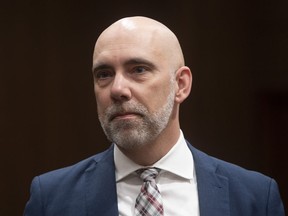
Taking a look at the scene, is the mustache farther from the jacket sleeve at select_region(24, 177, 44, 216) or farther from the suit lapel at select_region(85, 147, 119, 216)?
the jacket sleeve at select_region(24, 177, 44, 216)

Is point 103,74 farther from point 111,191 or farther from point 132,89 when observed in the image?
point 111,191

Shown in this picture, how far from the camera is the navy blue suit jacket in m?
1.60

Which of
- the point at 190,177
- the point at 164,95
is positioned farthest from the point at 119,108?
the point at 190,177

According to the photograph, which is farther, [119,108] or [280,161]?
[280,161]

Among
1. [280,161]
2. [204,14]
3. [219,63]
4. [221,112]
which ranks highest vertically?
[204,14]

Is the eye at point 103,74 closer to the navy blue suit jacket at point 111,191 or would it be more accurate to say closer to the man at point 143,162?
the man at point 143,162

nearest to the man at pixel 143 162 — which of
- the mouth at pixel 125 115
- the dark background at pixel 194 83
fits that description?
the mouth at pixel 125 115

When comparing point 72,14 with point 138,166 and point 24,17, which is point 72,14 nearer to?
point 24,17

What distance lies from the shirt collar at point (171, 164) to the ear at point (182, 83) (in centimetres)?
13

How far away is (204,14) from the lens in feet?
7.75

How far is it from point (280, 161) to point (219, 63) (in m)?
0.48

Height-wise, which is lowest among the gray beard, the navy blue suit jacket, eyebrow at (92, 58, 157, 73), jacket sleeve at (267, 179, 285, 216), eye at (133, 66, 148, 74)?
jacket sleeve at (267, 179, 285, 216)

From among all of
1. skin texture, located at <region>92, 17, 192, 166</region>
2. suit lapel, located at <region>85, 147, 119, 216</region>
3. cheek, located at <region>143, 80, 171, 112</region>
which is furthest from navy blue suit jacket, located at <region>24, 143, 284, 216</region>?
cheek, located at <region>143, 80, 171, 112</region>

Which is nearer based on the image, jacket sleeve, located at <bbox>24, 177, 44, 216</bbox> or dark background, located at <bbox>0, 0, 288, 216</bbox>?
jacket sleeve, located at <bbox>24, 177, 44, 216</bbox>
